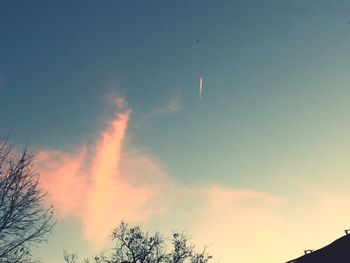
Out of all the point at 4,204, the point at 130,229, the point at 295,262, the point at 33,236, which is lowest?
the point at 295,262

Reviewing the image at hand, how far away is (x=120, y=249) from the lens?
32.4 m

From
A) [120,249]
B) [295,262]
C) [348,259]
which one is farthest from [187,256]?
[348,259]

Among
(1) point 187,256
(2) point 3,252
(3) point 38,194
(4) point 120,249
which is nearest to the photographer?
(2) point 3,252

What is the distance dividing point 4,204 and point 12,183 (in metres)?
0.98

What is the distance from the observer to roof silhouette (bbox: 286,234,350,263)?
13615 millimetres

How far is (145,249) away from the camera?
Result: 3259 cm

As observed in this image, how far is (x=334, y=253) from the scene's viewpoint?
14.3 metres

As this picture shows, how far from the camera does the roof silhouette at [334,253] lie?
13.6 metres

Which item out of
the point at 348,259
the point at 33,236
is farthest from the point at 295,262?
the point at 33,236

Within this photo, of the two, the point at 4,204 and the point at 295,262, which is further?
the point at 295,262

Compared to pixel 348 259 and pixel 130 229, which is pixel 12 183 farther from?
pixel 130 229

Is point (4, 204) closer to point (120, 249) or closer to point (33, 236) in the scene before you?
point (33, 236)

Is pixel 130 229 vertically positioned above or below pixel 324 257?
above

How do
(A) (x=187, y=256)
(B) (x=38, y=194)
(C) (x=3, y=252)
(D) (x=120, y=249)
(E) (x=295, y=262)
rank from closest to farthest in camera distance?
(C) (x=3, y=252), (B) (x=38, y=194), (E) (x=295, y=262), (D) (x=120, y=249), (A) (x=187, y=256)
